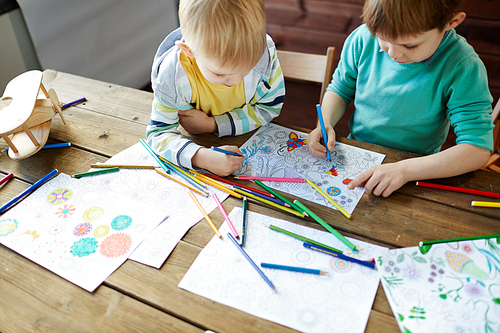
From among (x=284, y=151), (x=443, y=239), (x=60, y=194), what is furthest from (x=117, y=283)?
(x=443, y=239)

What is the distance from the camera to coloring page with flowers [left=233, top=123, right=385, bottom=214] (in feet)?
2.49

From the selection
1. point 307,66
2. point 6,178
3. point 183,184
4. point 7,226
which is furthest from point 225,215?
point 307,66

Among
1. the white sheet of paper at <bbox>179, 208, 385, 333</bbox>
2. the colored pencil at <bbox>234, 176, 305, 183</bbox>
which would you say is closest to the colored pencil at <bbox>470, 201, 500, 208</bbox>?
the white sheet of paper at <bbox>179, 208, 385, 333</bbox>

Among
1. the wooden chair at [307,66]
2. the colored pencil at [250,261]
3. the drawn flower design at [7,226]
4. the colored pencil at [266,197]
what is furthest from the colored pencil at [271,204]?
the wooden chair at [307,66]

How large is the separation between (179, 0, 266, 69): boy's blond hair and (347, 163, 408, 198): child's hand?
36 cm

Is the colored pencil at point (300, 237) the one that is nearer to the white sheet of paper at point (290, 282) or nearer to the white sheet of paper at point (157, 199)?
the white sheet of paper at point (290, 282)

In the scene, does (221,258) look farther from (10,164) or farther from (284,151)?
(10,164)

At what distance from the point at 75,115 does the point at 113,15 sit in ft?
4.38

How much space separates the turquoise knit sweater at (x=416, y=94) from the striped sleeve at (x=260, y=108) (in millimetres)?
214

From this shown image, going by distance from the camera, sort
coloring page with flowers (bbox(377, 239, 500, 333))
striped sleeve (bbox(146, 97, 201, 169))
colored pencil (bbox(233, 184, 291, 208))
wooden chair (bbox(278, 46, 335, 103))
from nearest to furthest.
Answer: coloring page with flowers (bbox(377, 239, 500, 333))
colored pencil (bbox(233, 184, 291, 208))
striped sleeve (bbox(146, 97, 201, 169))
wooden chair (bbox(278, 46, 335, 103))

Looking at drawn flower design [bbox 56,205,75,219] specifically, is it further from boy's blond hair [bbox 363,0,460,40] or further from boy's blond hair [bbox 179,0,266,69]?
boy's blond hair [bbox 363,0,460,40]

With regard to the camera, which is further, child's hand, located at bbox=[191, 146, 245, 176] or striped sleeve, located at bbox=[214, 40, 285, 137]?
striped sleeve, located at bbox=[214, 40, 285, 137]

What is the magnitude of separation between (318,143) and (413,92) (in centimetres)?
30

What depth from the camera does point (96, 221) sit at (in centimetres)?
71
